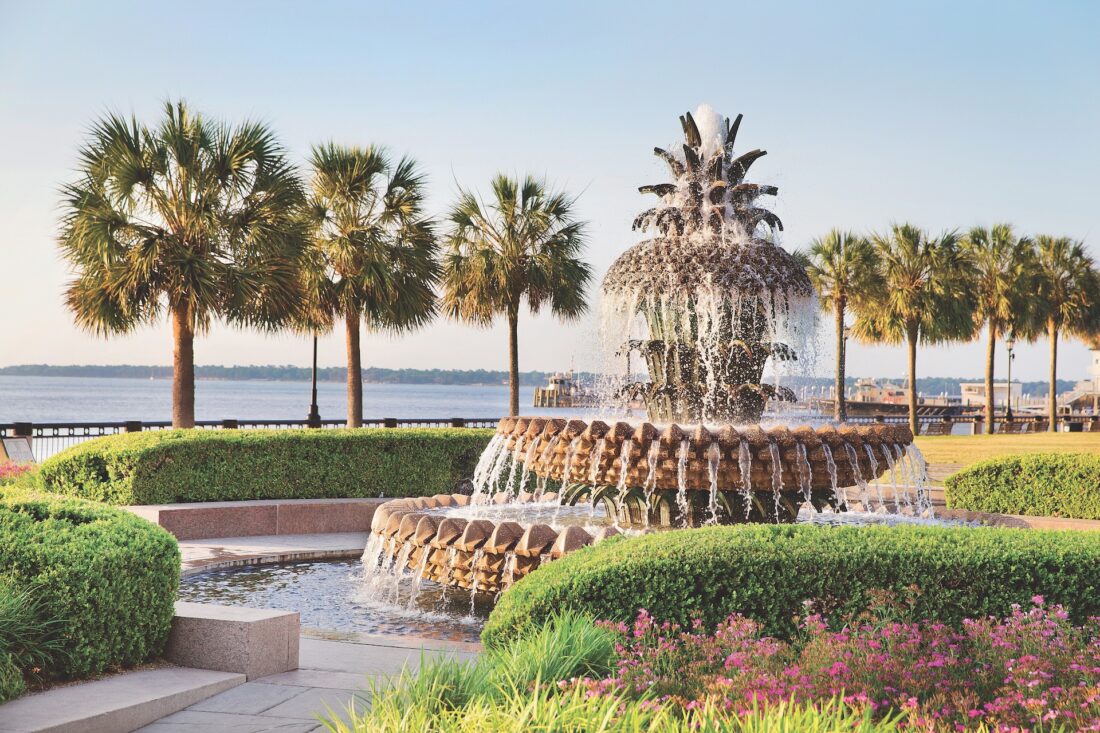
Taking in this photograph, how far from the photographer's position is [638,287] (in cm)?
869

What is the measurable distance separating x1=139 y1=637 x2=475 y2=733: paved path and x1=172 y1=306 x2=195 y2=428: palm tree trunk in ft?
45.4

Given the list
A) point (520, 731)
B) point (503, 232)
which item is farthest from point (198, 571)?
point (503, 232)

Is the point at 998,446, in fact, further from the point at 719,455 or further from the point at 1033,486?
the point at 719,455

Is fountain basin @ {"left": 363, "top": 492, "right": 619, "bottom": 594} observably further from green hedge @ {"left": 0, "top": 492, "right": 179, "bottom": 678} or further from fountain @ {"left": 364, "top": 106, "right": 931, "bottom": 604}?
green hedge @ {"left": 0, "top": 492, "right": 179, "bottom": 678}

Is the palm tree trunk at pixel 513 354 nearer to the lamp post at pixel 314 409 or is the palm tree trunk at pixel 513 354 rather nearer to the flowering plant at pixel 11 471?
the lamp post at pixel 314 409

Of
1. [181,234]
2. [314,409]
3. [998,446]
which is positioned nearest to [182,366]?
[181,234]

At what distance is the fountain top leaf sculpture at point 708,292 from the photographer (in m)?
8.56

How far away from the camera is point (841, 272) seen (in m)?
39.2

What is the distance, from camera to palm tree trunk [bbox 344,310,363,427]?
78.3 ft

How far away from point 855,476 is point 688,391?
5.34ft

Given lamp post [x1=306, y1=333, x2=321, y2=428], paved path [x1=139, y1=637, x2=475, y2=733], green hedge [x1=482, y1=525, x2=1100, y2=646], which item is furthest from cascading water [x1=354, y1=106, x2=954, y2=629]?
lamp post [x1=306, y1=333, x2=321, y2=428]

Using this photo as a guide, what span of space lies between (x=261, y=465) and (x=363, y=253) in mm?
11175

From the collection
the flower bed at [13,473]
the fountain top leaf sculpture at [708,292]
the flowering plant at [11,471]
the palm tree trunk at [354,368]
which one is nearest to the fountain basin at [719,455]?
the fountain top leaf sculpture at [708,292]

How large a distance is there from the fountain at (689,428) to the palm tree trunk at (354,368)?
47.4 feet
